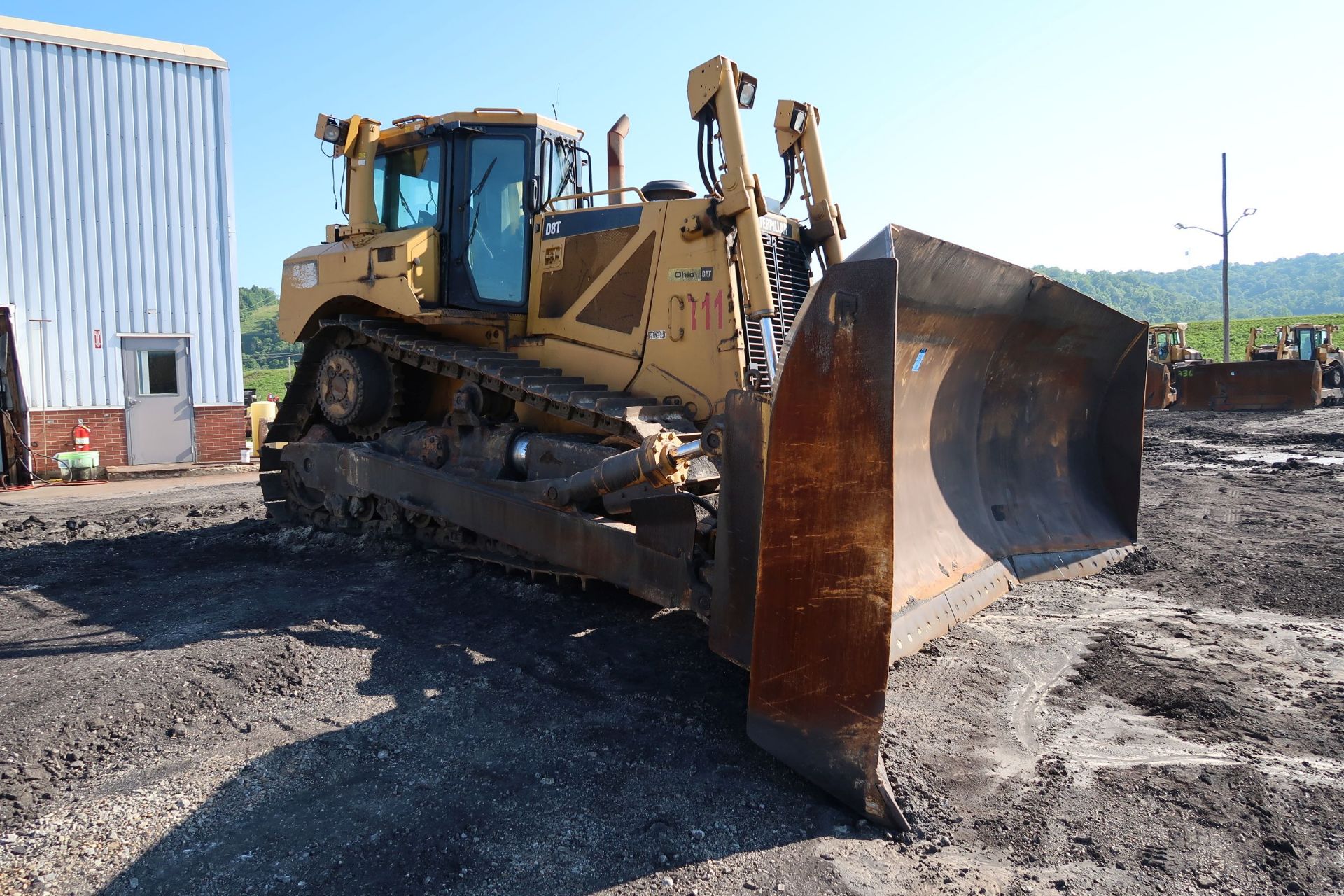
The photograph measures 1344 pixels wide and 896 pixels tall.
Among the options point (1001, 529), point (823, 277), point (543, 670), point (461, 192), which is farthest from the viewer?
point (461, 192)

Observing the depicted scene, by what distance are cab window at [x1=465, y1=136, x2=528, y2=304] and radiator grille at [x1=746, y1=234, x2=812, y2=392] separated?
74.9 inches

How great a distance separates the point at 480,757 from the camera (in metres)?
3.37

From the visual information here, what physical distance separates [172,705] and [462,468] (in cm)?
267

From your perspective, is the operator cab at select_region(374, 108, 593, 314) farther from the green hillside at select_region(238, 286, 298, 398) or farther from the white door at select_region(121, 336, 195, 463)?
the green hillside at select_region(238, 286, 298, 398)

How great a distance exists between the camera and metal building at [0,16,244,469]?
12828 millimetres

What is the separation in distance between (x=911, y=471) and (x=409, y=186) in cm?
462

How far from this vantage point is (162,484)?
12695 millimetres

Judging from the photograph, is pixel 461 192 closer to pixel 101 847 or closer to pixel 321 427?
pixel 321 427

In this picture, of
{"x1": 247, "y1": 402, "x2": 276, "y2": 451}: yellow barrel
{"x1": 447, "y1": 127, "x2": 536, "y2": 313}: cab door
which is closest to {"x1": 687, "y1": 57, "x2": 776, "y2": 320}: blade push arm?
{"x1": 447, "y1": 127, "x2": 536, "y2": 313}: cab door

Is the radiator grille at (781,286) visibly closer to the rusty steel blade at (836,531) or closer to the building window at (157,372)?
the rusty steel blade at (836,531)

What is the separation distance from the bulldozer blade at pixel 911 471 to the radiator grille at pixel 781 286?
43.3 inches

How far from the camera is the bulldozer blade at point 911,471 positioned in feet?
9.45

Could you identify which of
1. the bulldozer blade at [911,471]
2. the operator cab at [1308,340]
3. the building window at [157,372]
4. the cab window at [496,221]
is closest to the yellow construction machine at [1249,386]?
the operator cab at [1308,340]

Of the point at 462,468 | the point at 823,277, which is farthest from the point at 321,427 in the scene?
the point at 823,277
